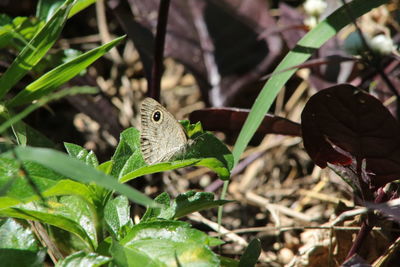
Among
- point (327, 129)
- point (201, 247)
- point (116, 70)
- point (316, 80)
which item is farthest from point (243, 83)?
point (201, 247)

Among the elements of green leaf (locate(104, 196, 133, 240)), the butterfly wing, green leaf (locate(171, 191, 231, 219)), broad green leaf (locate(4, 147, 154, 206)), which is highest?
broad green leaf (locate(4, 147, 154, 206))

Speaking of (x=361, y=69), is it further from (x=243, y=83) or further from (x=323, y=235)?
(x=323, y=235)

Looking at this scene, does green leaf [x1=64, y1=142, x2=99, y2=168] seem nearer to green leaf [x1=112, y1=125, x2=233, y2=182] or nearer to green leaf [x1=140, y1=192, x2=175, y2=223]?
green leaf [x1=112, y1=125, x2=233, y2=182]

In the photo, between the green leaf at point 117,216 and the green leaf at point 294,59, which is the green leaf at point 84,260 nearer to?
the green leaf at point 117,216

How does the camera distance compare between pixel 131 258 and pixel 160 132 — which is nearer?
pixel 131 258

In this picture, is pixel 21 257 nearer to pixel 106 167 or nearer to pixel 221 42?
pixel 106 167

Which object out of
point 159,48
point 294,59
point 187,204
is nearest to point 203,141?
point 187,204

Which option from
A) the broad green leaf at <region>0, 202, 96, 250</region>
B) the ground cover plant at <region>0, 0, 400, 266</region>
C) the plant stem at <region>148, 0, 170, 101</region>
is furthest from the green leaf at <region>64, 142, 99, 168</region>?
the plant stem at <region>148, 0, 170, 101</region>
